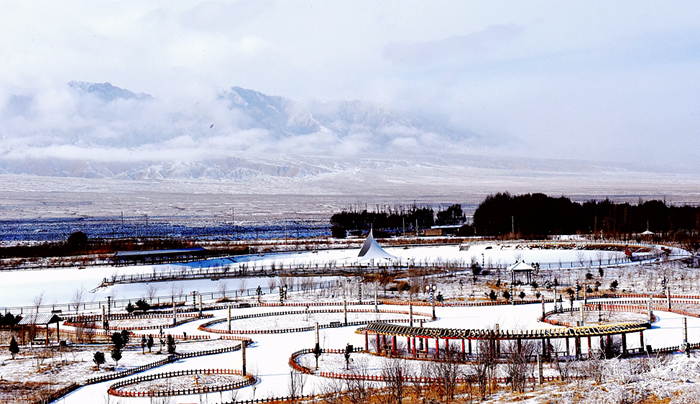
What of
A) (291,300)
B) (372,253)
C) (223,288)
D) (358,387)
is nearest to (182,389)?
(358,387)

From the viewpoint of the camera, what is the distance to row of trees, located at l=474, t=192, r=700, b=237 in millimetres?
104938

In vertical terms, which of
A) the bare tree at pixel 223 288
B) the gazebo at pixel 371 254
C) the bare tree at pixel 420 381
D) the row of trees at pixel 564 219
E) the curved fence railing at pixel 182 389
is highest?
the row of trees at pixel 564 219

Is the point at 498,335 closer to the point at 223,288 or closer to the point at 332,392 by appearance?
the point at 332,392

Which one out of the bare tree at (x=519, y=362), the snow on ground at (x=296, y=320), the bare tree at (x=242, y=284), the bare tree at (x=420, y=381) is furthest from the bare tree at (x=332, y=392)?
the bare tree at (x=242, y=284)

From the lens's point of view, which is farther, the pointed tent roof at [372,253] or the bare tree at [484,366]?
the pointed tent roof at [372,253]

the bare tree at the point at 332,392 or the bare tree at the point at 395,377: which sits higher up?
the bare tree at the point at 395,377

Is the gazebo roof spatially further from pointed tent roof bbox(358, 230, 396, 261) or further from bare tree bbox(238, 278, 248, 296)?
pointed tent roof bbox(358, 230, 396, 261)

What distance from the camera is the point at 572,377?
24.0 meters

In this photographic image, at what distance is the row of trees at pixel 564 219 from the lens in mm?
104938

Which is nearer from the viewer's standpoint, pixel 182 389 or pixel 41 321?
pixel 182 389

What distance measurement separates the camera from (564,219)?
112 meters

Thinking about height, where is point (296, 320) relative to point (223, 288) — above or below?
below

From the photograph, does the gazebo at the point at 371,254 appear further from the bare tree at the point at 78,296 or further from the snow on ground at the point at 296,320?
the bare tree at the point at 78,296

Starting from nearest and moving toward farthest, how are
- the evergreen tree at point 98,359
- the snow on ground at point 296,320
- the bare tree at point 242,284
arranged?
the evergreen tree at point 98,359
the snow on ground at point 296,320
the bare tree at point 242,284
